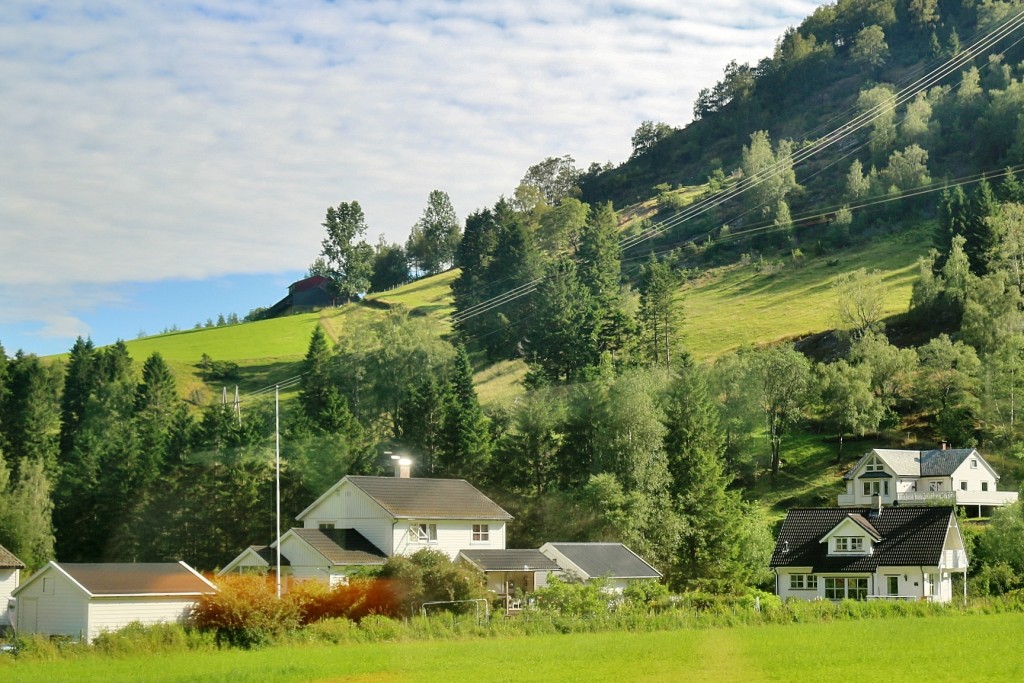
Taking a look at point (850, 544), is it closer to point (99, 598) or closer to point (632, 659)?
point (632, 659)

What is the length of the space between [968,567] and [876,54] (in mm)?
145072

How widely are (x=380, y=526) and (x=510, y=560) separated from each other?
6.37m

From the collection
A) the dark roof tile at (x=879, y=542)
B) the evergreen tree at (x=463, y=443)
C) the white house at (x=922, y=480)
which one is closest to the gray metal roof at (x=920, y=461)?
the white house at (x=922, y=480)

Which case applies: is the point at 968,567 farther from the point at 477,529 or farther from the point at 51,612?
the point at 51,612

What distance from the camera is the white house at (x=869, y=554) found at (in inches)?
2175

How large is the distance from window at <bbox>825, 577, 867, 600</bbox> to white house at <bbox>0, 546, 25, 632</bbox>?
38.4 m

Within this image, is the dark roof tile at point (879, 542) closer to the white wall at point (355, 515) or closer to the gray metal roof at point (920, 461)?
the gray metal roof at point (920, 461)

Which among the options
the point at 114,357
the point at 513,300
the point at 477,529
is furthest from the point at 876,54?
the point at 477,529

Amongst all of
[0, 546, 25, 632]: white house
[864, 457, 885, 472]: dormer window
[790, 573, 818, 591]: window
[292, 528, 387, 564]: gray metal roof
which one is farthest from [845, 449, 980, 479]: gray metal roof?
[0, 546, 25, 632]: white house

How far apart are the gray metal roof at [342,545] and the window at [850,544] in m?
22.5

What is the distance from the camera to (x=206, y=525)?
214ft

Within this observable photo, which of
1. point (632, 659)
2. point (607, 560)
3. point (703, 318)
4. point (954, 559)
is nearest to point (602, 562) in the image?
point (607, 560)

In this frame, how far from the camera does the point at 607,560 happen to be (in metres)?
55.8

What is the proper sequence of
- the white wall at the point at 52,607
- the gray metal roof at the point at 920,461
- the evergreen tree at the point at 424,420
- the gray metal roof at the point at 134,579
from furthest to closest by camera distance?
the evergreen tree at the point at 424,420
the gray metal roof at the point at 920,461
the gray metal roof at the point at 134,579
the white wall at the point at 52,607
